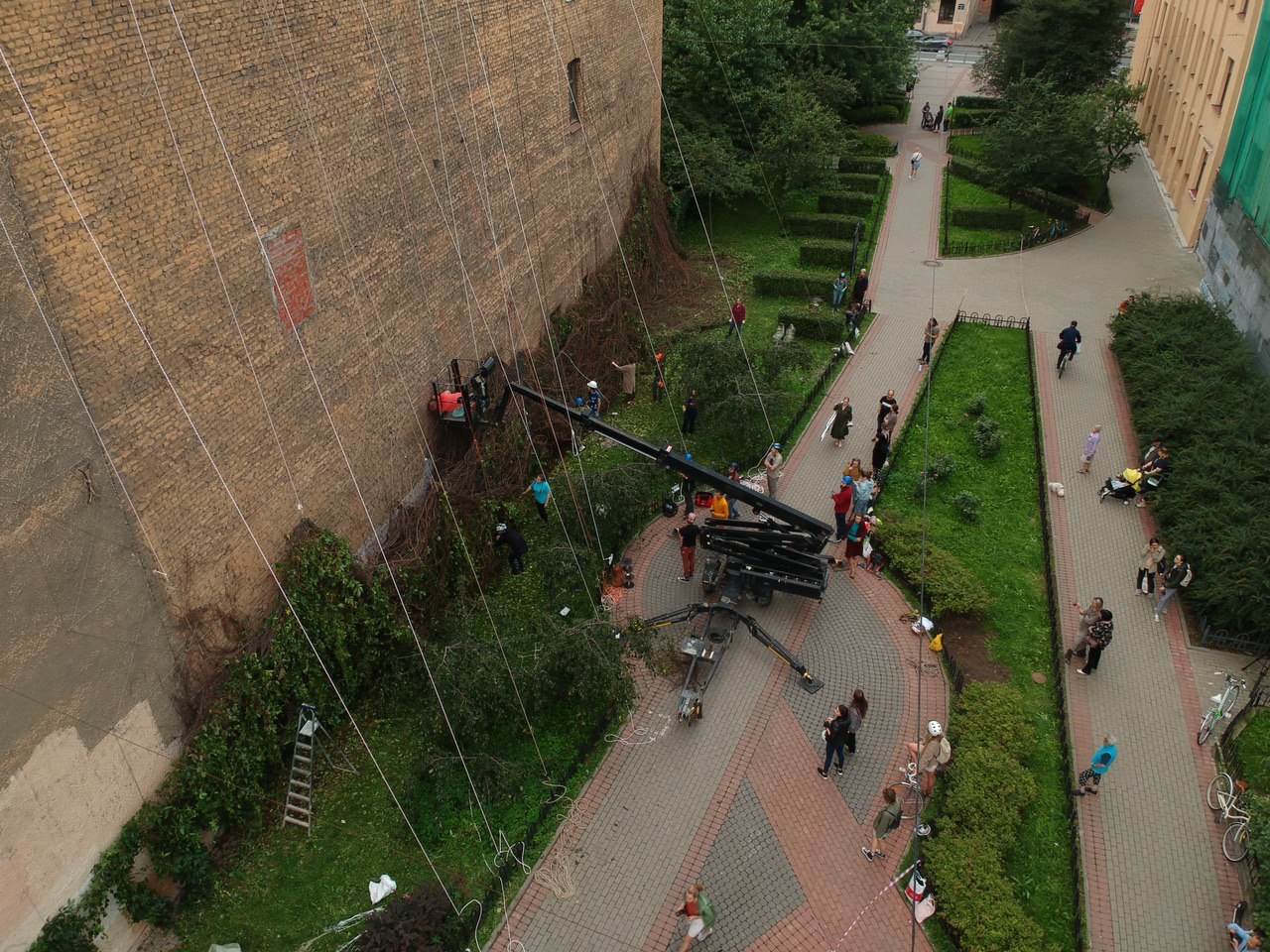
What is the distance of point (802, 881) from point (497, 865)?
3.58 metres

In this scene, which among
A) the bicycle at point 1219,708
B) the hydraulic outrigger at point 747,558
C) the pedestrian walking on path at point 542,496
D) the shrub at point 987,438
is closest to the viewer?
the bicycle at point 1219,708

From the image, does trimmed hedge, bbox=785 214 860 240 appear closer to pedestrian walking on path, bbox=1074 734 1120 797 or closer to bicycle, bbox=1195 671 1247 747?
bicycle, bbox=1195 671 1247 747

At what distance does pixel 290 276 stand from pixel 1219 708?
44.5 feet

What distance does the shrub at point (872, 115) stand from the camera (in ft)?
134

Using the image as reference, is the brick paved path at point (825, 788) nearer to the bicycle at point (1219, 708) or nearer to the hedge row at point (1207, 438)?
the bicycle at point (1219, 708)

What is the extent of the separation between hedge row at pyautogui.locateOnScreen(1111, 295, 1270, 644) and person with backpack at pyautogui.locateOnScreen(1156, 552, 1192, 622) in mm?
199

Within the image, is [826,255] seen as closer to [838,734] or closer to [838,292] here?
[838,292]

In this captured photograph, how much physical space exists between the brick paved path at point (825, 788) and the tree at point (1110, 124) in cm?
1597

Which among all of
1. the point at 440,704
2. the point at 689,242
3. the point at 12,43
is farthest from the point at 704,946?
the point at 689,242

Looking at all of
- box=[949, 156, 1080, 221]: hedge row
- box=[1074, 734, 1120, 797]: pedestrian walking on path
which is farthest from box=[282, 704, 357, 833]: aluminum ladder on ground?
box=[949, 156, 1080, 221]: hedge row

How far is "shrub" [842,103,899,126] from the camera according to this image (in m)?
40.8

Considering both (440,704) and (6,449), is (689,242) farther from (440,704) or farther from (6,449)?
(6,449)

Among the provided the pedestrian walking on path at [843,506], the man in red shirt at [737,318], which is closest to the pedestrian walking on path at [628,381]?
the man in red shirt at [737,318]

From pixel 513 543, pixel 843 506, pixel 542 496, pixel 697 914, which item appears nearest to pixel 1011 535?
pixel 843 506
